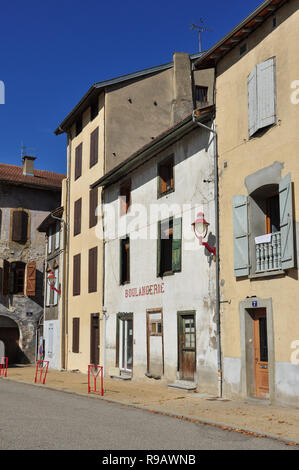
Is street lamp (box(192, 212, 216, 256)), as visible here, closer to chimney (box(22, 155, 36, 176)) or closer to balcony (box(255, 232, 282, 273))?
balcony (box(255, 232, 282, 273))

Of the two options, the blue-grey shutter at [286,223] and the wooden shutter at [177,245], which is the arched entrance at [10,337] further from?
the blue-grey shutter at [286,223]

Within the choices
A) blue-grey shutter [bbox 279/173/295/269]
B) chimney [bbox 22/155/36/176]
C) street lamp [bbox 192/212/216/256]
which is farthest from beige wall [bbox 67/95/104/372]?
blue-grey shutter [bbox 279/173/295/269]

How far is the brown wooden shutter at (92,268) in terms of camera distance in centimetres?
2325

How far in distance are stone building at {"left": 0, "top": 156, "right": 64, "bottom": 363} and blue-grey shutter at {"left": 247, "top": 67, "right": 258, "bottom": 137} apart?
72.0ft

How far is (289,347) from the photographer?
11.5 meters

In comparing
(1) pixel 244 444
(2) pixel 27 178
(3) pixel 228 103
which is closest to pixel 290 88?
(3) pixel 228 103

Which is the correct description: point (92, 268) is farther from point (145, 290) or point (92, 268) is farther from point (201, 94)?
point (201, 94)

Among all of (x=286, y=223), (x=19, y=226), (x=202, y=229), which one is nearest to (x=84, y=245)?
(x=19, y=226)

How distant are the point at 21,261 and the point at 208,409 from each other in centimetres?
2345

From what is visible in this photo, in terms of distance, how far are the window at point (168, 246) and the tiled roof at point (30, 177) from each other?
1773 centimetres

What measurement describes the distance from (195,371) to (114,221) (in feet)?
27.1

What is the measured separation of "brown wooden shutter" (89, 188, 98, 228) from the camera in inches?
937

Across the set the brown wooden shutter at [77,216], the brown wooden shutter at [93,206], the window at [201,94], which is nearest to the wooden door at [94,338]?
the brown wooden shutter at [93,206]
